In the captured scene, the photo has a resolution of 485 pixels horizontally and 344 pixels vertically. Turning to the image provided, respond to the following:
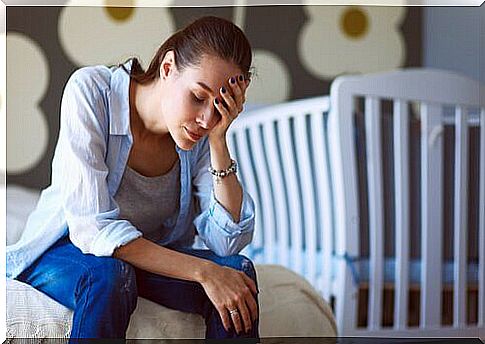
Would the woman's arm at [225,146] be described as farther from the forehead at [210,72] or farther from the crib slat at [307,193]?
the crib slat at [307,193]

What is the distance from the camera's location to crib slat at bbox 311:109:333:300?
78.6 inches

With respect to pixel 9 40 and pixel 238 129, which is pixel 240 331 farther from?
pixel 9 40

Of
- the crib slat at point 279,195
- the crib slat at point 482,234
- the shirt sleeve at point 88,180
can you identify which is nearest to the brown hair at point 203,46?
the shirt sleeve at point 88,180

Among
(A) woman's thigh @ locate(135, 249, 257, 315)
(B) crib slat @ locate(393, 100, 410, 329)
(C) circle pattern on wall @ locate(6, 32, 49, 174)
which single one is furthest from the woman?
(B) crib slat @ locate(393, 100, 410, 329)

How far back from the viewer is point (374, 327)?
2002 millimetres

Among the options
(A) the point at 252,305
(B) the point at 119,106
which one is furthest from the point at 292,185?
(B) the point at 119,106

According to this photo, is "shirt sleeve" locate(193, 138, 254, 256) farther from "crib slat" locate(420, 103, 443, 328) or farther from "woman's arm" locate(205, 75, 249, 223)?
"crib slat" locate(420, 103, 443, 328)

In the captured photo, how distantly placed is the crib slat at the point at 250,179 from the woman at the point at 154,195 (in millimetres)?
200

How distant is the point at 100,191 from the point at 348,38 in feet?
2.03

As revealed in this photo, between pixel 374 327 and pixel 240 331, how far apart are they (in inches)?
17.0

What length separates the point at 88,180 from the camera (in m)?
1.63

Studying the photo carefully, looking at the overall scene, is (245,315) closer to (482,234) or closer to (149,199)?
(149,199)

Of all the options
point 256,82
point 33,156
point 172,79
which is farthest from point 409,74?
point 33,156

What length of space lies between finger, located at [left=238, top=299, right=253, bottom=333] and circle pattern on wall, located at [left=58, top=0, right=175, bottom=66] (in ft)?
1.77
